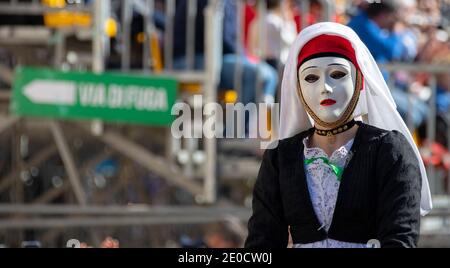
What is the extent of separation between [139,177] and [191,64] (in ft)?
3.94

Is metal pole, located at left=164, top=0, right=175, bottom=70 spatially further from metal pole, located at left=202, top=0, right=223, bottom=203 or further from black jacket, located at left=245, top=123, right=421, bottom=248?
black jacket, located at left=245, top=123, right=421, bottom=248

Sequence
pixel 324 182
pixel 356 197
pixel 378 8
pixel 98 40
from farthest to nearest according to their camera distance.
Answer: pixel 378 8
pixel 98 40
pixel 324 182
pixel 356 197

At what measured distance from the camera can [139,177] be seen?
10.4m

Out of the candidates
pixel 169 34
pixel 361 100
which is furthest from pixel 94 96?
pixel 361 100

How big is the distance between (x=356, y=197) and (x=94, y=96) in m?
4.86

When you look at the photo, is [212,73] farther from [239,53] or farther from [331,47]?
[331,47]

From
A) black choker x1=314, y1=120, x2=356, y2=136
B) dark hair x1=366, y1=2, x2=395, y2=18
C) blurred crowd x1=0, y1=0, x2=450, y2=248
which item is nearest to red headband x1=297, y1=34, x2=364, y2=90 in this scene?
black choker x1=314, y1=120, x2=356, y2=136

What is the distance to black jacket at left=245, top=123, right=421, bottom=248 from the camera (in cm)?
442

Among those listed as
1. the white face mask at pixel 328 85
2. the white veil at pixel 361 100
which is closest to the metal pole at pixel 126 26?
the white veil at pixel 361 100

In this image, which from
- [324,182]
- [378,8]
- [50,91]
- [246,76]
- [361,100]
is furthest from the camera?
[378,8]

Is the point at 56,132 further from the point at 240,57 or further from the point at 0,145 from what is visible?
the point at 240,57

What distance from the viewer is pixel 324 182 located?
15.1 feet

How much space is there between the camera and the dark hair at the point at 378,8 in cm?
999
